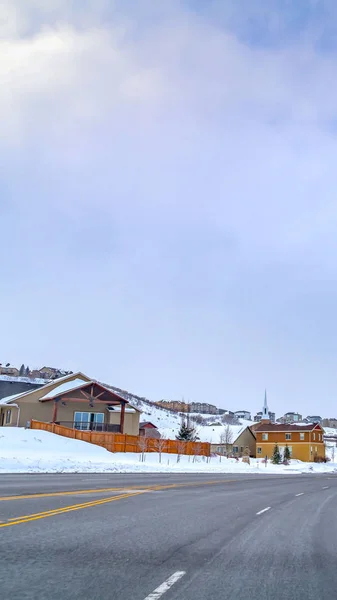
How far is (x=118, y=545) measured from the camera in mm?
9078

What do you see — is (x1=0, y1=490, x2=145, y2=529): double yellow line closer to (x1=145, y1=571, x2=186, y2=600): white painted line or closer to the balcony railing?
(x1=145, y1=571, x2=186, y2=600): white painted line

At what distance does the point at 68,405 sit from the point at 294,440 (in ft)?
181

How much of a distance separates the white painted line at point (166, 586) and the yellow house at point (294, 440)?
94.9 meters

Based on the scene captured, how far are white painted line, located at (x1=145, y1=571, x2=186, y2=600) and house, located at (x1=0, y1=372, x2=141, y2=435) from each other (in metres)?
46.7

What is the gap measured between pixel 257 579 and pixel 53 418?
47.2 m

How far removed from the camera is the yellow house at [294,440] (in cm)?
9800

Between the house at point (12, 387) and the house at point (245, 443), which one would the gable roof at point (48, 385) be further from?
the house at point (245, 443)

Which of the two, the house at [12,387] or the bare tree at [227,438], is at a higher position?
the house at [12,387]

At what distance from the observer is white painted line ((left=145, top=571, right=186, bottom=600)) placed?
6.21 metres

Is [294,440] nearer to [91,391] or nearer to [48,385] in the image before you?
[91,391]

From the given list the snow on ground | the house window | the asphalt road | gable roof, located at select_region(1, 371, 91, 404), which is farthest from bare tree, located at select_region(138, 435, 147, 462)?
the asphalt road

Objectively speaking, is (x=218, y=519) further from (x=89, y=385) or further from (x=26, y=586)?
(x=89, y=385)

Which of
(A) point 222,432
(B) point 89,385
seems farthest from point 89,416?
(A) point 222,432

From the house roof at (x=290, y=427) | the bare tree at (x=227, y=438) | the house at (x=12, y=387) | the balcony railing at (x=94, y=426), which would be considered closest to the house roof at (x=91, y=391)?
the balcony railing at (x=94, y=426)
